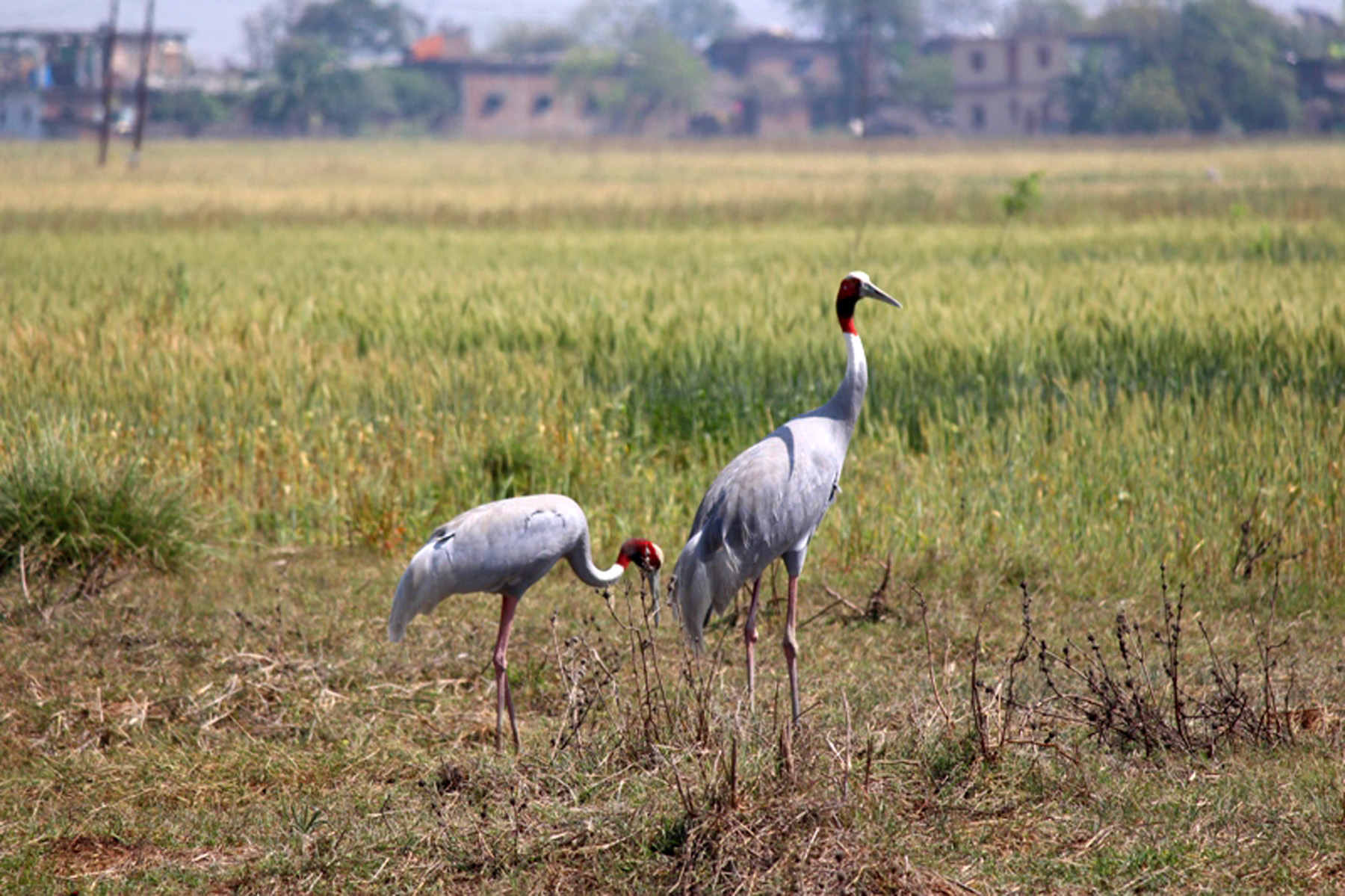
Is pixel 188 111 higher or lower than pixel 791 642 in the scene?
higher

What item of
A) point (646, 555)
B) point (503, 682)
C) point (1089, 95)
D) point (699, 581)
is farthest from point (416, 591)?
point (1089, 95)

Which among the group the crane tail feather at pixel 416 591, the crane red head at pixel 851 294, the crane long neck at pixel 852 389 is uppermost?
the crane red head at pixel 851 294

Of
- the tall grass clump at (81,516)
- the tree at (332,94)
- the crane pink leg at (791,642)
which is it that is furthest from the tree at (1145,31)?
the crane pink leg at (791,642)

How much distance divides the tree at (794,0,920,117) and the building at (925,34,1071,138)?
23.7 feet

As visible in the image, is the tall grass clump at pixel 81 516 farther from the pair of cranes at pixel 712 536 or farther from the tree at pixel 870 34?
Answer: the tree at pixel 870 34

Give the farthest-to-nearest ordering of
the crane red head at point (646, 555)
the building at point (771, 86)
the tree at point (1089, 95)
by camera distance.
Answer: the building at point (771, 86) → the tree at point (1089, 95) → the crane red head at point (646, 555)

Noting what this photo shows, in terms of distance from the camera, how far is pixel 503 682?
4492 mm

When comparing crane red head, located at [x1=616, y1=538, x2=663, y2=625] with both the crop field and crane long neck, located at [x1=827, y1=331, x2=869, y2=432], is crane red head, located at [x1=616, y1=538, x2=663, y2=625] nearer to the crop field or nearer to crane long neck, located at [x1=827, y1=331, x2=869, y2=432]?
the crop field

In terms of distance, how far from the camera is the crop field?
3.51 m

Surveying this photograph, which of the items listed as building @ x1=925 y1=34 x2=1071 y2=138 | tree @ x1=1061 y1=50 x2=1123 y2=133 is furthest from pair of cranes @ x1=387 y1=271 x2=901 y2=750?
building @ x1=925 y1=34 x2=1071 y2=138

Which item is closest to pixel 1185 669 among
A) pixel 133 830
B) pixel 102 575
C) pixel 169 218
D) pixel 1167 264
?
A: pixel 133 830

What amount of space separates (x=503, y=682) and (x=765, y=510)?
1058 mm

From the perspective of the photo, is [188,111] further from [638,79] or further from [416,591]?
[416,591]

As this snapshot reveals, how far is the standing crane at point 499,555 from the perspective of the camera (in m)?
4.38
